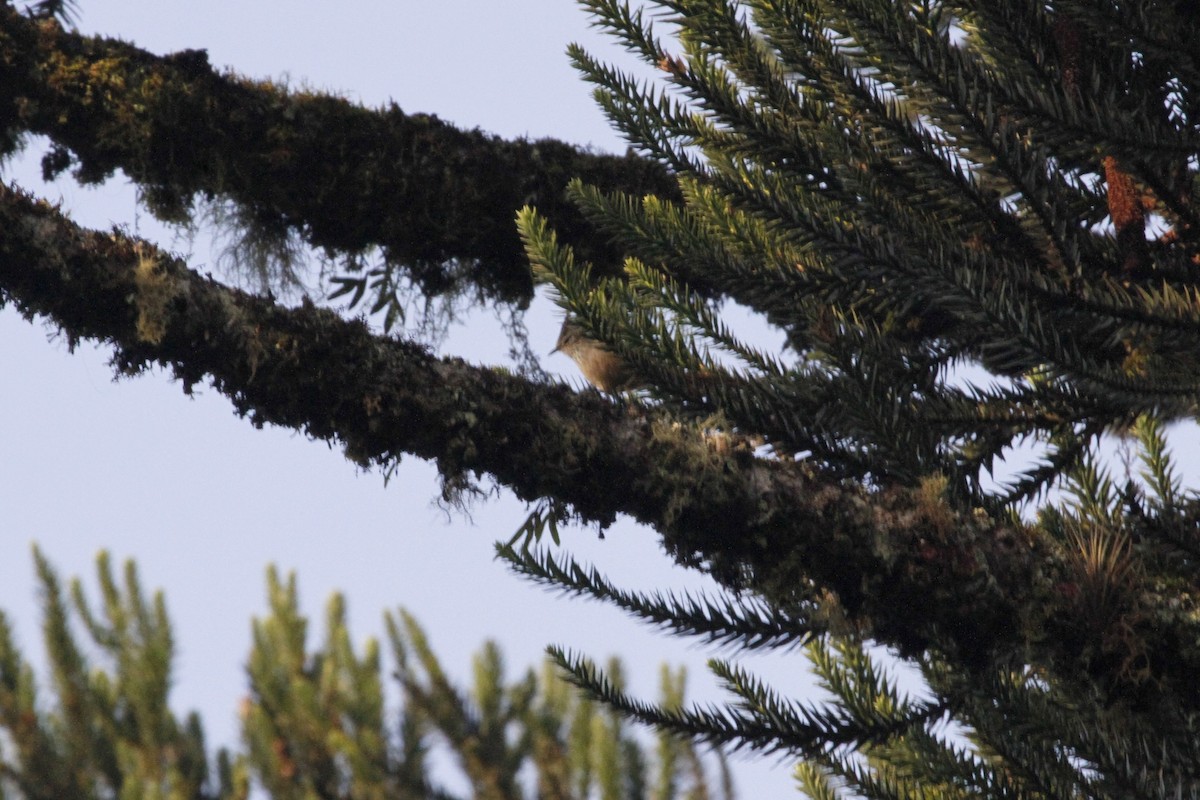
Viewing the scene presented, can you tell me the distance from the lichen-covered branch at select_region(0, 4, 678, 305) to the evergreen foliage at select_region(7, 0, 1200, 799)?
75.3 inches

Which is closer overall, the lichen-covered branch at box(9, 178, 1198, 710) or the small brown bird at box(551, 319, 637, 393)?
the lichen-covered branch at box(9, 178, 1198, 710)

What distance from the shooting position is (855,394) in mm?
2545

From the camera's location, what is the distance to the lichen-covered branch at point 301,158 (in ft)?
14.8

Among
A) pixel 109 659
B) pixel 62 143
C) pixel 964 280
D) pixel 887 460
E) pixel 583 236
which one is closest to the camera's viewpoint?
pixel 964 280

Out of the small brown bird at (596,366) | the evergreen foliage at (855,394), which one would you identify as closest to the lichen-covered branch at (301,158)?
the small brown bird at (596,366)

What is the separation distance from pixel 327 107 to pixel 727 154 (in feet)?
7.40

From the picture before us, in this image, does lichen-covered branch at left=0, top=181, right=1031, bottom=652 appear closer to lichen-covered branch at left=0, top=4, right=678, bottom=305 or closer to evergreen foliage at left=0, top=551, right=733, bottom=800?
evergreen foliage at left=0, top=551, right=733, bottom=800

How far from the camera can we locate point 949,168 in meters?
2.76

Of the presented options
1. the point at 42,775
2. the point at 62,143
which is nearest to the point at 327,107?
the point at 62,143

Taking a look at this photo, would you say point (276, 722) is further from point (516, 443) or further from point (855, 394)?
point (855, 394)

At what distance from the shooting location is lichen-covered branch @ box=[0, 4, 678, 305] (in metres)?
4.51

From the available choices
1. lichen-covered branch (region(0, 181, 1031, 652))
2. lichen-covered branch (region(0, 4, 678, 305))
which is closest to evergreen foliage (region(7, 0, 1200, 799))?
lichen-covered branch (region(0, 181, 1031, 652))

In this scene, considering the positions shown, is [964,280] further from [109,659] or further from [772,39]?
[109,659]

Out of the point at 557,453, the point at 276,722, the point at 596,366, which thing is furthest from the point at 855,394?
the point at 596,366
